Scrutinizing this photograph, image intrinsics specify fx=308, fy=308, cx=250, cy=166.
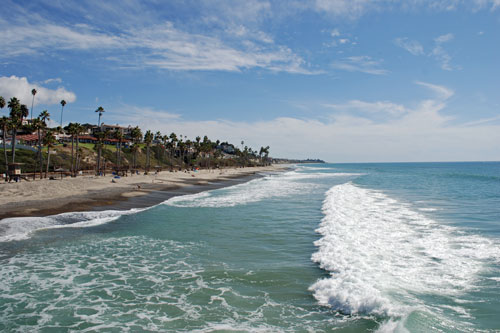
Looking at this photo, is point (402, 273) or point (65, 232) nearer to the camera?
point (402, 273)

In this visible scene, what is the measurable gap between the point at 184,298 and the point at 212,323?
5.83 feet

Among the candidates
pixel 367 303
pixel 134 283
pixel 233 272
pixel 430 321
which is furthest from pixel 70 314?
pixel 430 321

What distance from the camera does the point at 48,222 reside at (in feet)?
61.3

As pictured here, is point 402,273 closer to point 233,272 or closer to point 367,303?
point 367,303

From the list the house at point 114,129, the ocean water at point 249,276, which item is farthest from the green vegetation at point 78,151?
the ocean water at point 249,276

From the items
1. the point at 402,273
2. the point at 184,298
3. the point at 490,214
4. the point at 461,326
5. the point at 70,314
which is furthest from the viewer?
the point at 490,214

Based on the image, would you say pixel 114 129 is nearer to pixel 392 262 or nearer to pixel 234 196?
pixel 234 196

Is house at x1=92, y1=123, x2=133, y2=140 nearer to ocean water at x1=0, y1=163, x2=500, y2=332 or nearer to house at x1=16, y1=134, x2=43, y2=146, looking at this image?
house at x1=16, y1=134, x2=43, y2=146

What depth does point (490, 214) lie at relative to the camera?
22750mm

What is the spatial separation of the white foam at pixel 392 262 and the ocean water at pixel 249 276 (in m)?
0.05

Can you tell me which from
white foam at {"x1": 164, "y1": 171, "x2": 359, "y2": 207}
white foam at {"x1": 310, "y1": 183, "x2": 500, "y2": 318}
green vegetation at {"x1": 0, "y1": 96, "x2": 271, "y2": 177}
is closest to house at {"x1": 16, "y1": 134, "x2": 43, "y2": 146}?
green vegetation at {"x1": 0, "y1": 96, "x2": 271, "y2": 177}

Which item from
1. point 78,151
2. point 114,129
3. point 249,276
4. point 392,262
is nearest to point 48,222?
point 249,276

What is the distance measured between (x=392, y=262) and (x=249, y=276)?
5.78m

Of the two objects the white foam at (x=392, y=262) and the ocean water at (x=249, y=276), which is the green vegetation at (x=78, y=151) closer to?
the ocean water at (x=249, y=276)
